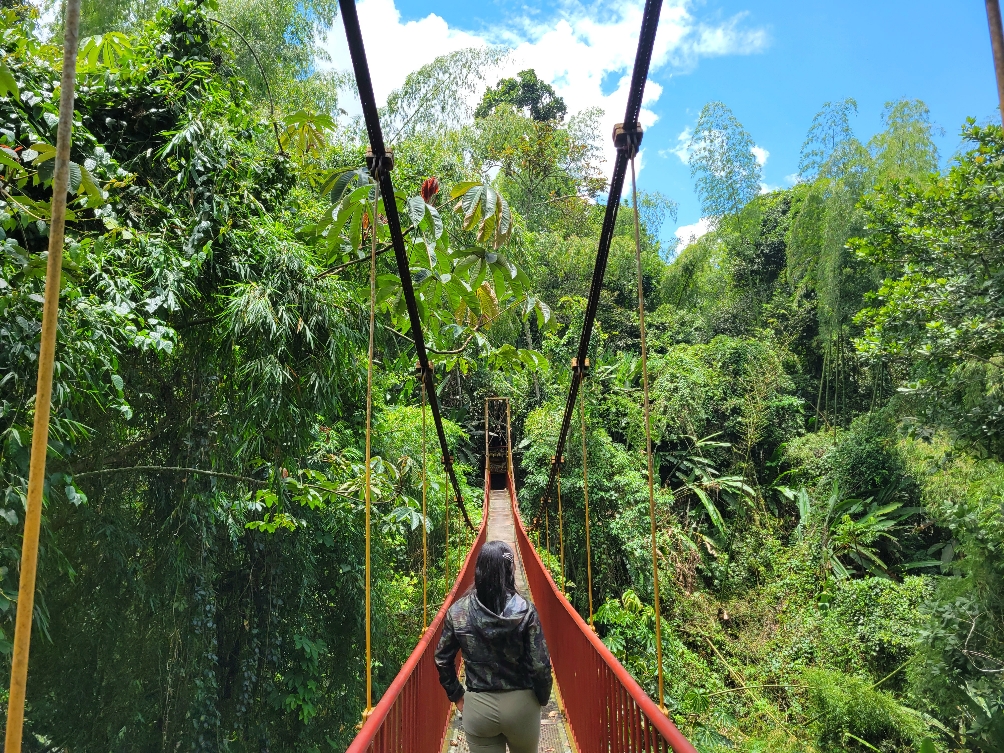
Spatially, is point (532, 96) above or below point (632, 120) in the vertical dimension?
above

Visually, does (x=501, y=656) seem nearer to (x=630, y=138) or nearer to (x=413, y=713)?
(x=413, y=713)

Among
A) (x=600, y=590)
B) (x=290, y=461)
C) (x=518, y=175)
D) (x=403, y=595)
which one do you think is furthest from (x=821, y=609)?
(x=518, y=175)

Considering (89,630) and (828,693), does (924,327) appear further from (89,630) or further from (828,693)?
(89,630)

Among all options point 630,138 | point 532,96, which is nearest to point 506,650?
point 630,138

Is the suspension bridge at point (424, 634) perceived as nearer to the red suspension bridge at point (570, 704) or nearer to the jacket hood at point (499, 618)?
the red suspension bridge at point (570, 704)

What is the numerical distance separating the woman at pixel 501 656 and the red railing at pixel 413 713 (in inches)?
5.6

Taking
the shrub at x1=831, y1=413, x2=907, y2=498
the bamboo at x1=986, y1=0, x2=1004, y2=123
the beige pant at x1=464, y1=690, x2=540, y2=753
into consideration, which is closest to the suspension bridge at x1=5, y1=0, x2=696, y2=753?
the beige pant at x1=464, y1=690, x2=540, y2=753

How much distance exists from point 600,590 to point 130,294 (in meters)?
7.27

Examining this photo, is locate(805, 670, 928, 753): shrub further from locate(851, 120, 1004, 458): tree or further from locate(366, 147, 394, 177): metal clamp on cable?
locate(366, 147, 394, 177): metal clamp on cable

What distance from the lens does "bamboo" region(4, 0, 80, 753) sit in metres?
0.41

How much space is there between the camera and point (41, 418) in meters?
0.44

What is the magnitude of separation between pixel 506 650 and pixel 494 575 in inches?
7.3

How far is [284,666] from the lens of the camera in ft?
11.3

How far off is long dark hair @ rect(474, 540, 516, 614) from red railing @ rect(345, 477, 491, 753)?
0.23 m
